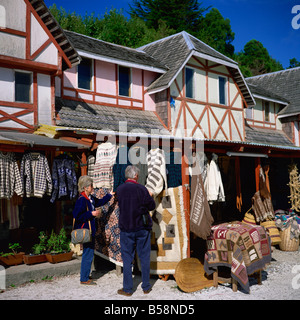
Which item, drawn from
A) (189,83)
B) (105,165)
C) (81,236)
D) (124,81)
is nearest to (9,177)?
(105,165)

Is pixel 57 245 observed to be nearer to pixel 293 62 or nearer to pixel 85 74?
pixel 85 74

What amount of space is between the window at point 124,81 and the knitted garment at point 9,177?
7.56 m

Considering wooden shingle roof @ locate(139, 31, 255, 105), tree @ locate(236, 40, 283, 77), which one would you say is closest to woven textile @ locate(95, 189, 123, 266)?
wooden shingle roof @ locate(139, 31, 255, 105)

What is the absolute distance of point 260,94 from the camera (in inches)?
762

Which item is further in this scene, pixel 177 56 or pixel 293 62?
pixel 293 62

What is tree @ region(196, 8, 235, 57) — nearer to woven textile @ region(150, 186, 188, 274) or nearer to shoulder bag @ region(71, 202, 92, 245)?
woven textile @ region(150, 186, 188, 274)

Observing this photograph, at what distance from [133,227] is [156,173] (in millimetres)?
1309

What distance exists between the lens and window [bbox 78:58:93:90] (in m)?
12.6

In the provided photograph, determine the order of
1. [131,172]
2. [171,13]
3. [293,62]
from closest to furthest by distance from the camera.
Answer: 1. [131,172]
2. [171,13]
3. [293,62]

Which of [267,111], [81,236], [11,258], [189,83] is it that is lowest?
[11,258]

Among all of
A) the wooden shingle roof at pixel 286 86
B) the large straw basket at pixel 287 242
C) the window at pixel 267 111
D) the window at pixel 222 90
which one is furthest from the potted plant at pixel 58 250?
the wooden shingle roof at pixel 286 86

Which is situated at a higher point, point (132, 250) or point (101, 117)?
point (101, 117)

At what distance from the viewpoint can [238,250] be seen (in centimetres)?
563

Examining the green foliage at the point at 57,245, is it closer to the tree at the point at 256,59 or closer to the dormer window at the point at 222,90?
the dormer window at the point at 222,90
